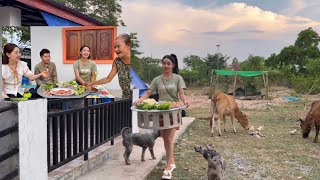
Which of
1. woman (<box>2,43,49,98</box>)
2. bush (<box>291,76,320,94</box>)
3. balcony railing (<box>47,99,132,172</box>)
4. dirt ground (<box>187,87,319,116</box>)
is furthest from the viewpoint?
dirt ground (<box>187,87,319,116</box>)

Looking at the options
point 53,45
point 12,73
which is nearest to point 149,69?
point 53,45

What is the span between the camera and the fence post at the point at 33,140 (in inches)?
127

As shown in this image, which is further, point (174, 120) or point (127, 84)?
point (127, 84)

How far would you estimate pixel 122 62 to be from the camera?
499 cm

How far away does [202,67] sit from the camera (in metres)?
37.5

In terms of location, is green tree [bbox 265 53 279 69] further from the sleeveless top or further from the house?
the sleeveless top

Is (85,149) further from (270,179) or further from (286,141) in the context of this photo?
(286,141)

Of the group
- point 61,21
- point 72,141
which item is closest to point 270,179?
point 72,141

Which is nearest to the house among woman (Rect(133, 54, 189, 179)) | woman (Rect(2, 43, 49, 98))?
woman (Rect(133, 54, 189, 179))

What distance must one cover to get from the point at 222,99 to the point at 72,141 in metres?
6.03

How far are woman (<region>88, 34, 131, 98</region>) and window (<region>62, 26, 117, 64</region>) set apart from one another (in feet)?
12.1

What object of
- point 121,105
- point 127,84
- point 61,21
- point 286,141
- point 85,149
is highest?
point 61,21

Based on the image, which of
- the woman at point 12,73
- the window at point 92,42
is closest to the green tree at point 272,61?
the window at point 92,42

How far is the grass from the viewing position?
5641 millimetres
